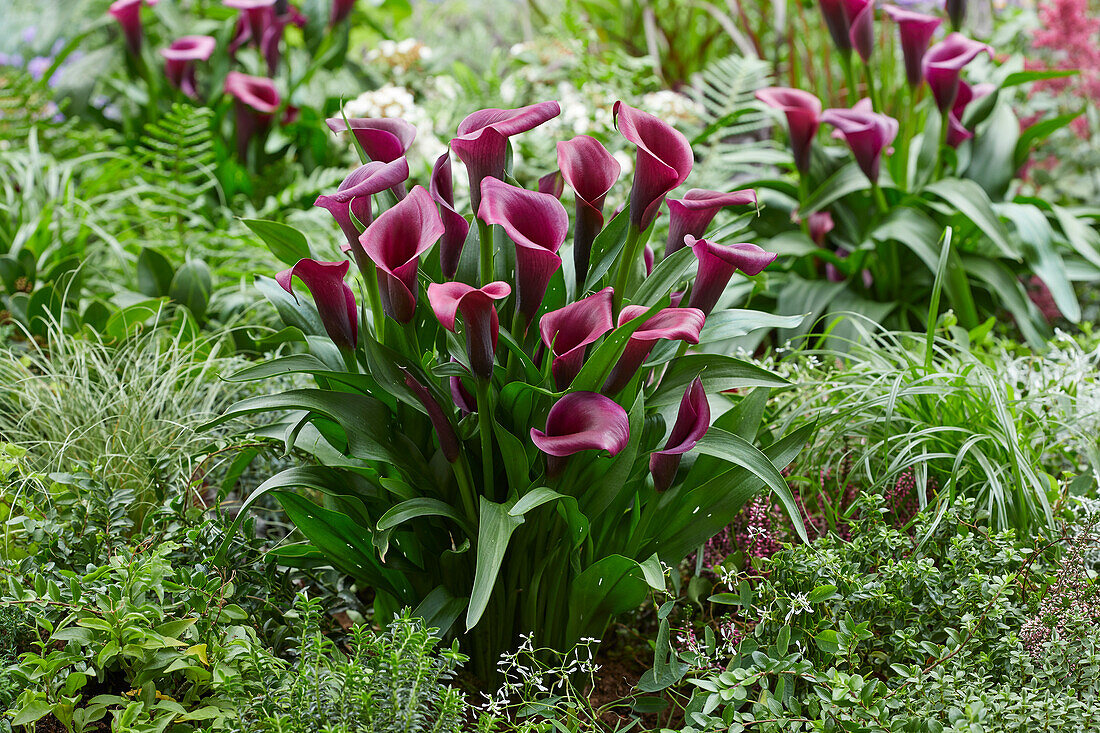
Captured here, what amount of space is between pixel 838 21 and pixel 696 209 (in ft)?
5.85

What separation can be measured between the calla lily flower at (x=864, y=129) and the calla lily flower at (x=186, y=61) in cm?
262

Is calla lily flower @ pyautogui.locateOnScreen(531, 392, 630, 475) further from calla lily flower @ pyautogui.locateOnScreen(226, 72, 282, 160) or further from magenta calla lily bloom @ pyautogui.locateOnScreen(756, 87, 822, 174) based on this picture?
calla lily flower @ pyautogui.locateOnScreen(226, 72, 282, 160)

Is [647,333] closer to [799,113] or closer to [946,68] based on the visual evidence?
[799,113]

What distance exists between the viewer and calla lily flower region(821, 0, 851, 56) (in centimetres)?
273

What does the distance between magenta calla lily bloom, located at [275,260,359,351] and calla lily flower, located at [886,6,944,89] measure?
1.89 metres

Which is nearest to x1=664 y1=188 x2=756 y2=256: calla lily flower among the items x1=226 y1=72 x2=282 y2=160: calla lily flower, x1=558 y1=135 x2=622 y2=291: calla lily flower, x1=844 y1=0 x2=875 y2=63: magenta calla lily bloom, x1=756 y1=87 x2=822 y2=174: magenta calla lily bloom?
x1=558 y1=135 x2=622 y2=291: calla lily flower

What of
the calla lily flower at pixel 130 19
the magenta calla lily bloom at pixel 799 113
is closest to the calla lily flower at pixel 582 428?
the magenta calla lily bloom at pixel 799 113

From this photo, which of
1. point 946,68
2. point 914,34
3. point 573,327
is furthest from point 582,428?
point 914,34

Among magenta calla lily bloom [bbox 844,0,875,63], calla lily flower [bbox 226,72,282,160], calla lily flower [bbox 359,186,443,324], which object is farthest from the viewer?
calla lily flower [bbox 226,72,282,160]

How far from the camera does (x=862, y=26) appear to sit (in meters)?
2.70

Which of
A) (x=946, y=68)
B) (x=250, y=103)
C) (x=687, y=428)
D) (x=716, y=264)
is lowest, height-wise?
(x=687, y=428)

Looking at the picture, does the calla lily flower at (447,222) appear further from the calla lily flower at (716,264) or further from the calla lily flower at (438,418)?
the calla lily flower at (716,264)

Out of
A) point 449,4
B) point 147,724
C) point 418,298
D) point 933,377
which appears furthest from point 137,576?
point 449,4

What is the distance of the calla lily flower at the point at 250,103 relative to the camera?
3.56 metres
